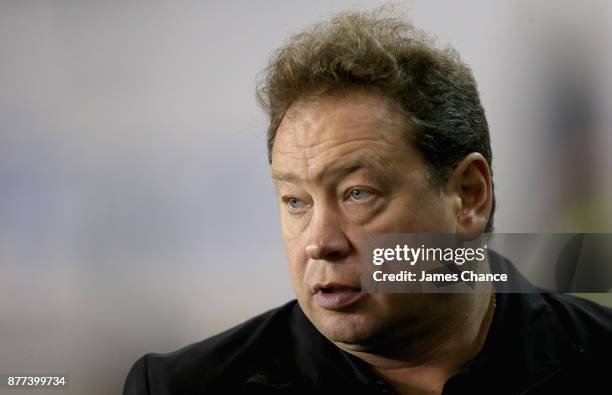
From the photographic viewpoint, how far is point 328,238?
125 cm

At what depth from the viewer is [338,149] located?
1.25 meters

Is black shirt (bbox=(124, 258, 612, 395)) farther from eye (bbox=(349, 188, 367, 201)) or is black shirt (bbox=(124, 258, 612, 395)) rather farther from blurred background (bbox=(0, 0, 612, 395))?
eye (bbox=(349, 188, 367, 201))

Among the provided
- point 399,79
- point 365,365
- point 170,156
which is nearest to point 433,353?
point 365,365

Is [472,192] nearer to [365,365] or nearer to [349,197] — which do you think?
[349,197]

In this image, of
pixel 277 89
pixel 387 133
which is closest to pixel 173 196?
pixel 277 89

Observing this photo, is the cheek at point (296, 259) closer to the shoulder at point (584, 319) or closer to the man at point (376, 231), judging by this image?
the man at point (376, 231)

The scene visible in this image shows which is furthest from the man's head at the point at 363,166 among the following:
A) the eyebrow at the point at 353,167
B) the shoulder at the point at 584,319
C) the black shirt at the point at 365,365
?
the shoulder at the point at 584,319

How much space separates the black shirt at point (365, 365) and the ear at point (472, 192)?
103mm

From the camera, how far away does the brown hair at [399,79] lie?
4.21 ft

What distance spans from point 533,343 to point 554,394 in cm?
9

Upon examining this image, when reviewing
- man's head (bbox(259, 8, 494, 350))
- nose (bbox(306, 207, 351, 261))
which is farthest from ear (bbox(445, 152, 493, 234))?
nose (bbox(306, 207, 351, 261))

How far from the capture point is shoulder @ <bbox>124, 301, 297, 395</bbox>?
1.41m

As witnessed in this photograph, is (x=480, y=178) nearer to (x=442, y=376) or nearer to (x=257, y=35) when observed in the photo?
(x=442, y=376)

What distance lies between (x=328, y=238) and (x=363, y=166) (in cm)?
13
